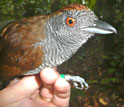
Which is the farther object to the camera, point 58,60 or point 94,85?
point 94,85

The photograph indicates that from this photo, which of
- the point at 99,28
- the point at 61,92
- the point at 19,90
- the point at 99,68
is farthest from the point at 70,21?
the point at 99,68

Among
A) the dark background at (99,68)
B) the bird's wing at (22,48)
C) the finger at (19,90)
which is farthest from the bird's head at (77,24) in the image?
the dark background at (99,68)

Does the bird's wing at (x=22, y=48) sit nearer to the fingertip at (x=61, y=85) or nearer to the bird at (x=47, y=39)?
the bird at (x=47, y=39)

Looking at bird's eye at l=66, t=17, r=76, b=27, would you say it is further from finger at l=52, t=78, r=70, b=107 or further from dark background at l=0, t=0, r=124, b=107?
dark background at l=0, t=0, r=124, b=107

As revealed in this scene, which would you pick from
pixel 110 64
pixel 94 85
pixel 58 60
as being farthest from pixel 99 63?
pixel 58 60

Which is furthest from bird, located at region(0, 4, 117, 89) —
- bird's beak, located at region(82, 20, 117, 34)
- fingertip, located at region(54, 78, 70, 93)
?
fingertip, located at region(54, 78, 70, 93)

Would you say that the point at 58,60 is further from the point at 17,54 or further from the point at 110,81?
the point at 110,81
